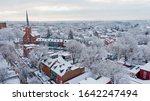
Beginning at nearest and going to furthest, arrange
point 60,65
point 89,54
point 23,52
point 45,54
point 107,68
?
1. point 107,68
2. point 60,65
3. point 89,54
4. point 45,54
5. point 23,52

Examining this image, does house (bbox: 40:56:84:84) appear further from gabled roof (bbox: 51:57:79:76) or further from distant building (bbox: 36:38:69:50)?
distant building (bbox: 36:38:69:50)

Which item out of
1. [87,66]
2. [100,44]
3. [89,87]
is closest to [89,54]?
[87,66]

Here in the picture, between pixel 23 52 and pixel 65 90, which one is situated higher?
pixel 65 90

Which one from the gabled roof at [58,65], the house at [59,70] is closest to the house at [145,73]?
the house at [59,70]

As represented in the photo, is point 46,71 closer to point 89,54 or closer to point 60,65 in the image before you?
point 60,65

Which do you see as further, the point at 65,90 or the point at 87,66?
the point at 87,66

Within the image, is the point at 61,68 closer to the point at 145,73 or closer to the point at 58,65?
the point at 58,65

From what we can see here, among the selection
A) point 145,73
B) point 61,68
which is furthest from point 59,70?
point 145,73

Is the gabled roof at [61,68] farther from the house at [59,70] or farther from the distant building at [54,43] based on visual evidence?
the distant building at [54,43]

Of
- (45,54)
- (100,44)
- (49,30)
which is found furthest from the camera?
(49,30)
